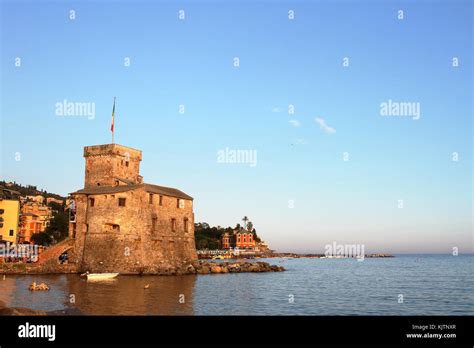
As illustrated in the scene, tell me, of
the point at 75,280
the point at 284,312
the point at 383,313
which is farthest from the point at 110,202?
the point at 383,313

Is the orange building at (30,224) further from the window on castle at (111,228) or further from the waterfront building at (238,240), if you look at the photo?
the waterfront building at (238,240)

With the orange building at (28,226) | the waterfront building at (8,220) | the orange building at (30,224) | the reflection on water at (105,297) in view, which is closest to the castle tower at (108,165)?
the reflection on water at (105,297)

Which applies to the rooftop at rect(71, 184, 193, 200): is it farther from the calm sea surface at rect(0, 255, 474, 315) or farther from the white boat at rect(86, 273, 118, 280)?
the calm sea surface at rect(0, 255, 474, 315)

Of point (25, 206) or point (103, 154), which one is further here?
point (25, 206)

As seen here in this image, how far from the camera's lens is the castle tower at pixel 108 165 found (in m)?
61.3

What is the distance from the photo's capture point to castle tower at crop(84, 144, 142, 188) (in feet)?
201

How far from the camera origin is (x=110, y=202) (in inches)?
2159

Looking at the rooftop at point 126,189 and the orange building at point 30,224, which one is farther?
the orange building at point 30,224

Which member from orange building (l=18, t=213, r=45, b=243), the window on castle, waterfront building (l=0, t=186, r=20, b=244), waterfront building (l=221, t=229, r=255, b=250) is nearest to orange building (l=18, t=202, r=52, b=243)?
orange building (l=18, t=213, r=45, b=243)
